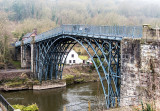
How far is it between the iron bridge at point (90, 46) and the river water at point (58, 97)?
2.81 m

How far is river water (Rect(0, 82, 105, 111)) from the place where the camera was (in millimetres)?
27172

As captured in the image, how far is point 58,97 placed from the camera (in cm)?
3133

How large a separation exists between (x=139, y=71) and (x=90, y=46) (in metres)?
8.51

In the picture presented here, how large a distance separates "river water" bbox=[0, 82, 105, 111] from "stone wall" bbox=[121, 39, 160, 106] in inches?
381

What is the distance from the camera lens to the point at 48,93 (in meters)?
33.5

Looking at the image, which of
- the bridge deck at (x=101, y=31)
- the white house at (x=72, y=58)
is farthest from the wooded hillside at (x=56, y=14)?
the bridge deck at (x=101, y=31)

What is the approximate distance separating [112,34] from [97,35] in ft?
7.19

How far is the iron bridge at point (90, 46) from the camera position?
18453mm

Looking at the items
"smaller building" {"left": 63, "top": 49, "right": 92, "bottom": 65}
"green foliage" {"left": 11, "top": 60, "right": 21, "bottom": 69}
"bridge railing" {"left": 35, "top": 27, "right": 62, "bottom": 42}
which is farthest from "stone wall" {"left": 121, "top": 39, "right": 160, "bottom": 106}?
"smaller building" {"left": 63, "top": 49, "right": 92, "bottom": 65}

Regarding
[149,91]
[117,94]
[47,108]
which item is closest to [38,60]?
[47,108]

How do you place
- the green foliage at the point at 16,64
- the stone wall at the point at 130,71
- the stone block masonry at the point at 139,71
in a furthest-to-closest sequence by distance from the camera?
the green foliage at the point at 16,64, the stone wall at the point at 130,71, the stone block masonry at the point at 139,71

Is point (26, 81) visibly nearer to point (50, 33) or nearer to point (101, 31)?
point (50, 33)

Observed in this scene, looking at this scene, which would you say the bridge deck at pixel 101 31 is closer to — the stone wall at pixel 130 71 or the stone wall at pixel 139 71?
the stone wall at pixel 130 71

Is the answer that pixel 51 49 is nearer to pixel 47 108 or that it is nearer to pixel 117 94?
pixel 47 108
